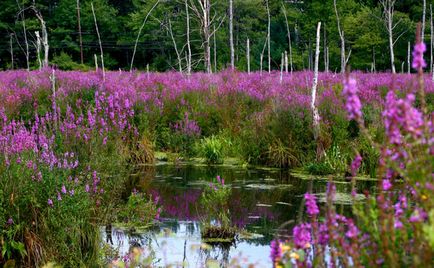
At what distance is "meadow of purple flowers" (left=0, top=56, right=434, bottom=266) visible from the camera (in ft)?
8.94

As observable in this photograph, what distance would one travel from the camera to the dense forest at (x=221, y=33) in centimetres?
3803

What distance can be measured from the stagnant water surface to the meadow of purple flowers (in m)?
0.55

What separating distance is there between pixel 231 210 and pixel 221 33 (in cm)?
3863

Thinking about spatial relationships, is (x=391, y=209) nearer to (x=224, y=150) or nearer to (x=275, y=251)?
(x=275, y=251)

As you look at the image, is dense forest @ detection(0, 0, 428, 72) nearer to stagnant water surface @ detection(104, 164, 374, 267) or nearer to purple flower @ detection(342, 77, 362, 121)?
stagnant water surface @ detection(104, 164, 374, 267)

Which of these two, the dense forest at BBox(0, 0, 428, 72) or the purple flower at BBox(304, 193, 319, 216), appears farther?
the dense forest at BBox(0, 0, 428, 72)

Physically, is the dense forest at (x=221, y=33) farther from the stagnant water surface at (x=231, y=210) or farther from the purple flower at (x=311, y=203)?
the purple flower at (x=311, y=203)

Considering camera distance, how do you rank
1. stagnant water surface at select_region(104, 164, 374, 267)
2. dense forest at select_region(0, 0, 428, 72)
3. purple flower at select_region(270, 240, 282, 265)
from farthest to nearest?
dense forest at select_region(0, 0, 428, 72) → stagnant water surface at select_region(104, 164, 374, 267) → purple flower at select_region(270, 240, 282, 265)

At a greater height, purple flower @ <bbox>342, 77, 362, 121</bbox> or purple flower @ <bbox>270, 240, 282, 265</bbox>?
purple flower @ <bbox>342, 77, 362, 121</bbox>

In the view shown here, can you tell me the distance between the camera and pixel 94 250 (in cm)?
Answer: 631

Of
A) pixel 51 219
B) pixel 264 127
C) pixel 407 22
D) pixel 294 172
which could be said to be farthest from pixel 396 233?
pixel 407 22

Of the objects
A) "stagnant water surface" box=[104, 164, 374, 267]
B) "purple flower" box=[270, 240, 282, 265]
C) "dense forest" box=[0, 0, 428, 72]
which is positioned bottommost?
"stagnant water surface" box=[104, 164, 374, 267]

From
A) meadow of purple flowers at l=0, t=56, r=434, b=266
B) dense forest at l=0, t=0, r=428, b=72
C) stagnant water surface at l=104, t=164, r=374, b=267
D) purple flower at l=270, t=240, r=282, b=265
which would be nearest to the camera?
meadow of purple flowers at l=0, t=56, r=434, b=266

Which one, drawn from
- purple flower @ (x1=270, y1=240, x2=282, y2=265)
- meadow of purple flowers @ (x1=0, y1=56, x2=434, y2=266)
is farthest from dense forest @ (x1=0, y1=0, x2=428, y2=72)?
purple flower @ (x1=270, y1=240, x2=282, y2=265)
